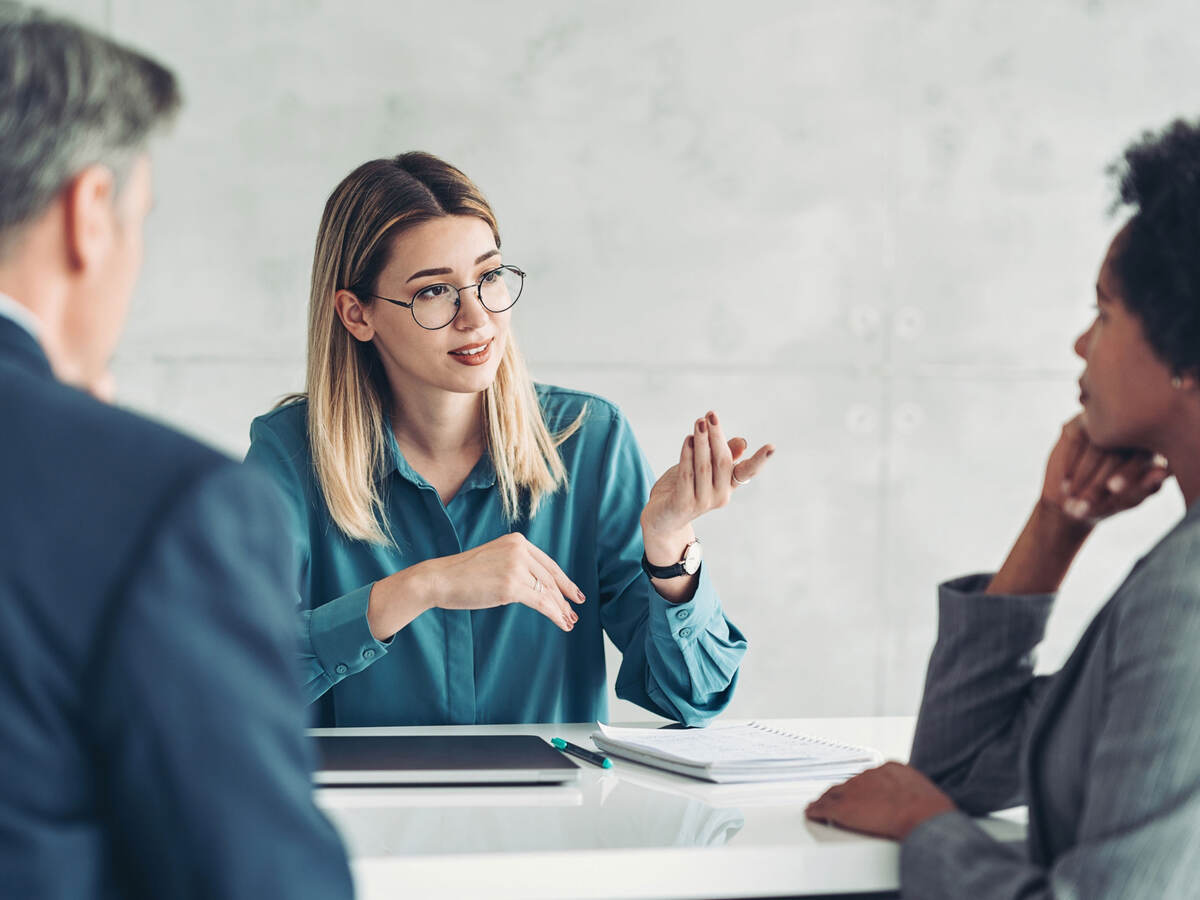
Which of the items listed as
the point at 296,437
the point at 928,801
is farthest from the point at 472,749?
the point at 296,437

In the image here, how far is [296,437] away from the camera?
6.66ft

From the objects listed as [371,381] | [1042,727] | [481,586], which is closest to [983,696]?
[1042,727]

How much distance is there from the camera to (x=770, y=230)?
3182 millimetres

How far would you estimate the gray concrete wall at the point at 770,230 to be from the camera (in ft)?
9.77

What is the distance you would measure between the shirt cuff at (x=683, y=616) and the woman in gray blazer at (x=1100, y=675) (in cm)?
52

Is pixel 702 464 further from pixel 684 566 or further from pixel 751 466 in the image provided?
pixel 684 566

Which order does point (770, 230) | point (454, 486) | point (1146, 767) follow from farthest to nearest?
point (770, 230), point (454, 486), point (1146, 767)

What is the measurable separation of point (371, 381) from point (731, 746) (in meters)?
0.97

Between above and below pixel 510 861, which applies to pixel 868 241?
above

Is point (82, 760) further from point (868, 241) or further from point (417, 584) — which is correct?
point (868, 241)

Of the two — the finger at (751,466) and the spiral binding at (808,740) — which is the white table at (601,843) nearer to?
the spiral binding at (808,740)

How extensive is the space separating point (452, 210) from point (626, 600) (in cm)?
69

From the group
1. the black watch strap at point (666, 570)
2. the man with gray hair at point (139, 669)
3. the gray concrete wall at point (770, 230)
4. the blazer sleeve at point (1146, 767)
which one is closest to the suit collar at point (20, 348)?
the man with gray hair at point (139, 669)

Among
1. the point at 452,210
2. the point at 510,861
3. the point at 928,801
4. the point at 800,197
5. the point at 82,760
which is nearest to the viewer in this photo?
the point at 82,760
